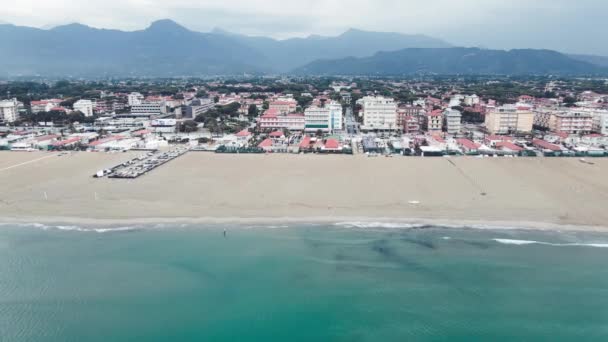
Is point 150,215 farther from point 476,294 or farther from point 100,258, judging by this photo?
point 476,294

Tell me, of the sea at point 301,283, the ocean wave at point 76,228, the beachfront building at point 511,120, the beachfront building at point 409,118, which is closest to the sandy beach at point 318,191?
the ocean wave at point 76,228

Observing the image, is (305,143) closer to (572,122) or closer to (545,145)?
(545,145)

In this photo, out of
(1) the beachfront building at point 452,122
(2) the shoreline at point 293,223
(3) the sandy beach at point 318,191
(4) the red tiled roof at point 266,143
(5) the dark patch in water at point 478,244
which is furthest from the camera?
(1) the beachfront building at point 452,122

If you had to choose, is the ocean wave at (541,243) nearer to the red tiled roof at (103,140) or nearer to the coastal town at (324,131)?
the coastal town at (324,131)

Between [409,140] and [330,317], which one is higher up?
[409,140]

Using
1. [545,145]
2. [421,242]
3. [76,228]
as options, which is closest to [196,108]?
[76,228]

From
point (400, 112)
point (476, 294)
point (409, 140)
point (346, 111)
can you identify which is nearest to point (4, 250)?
point (476, 294)
